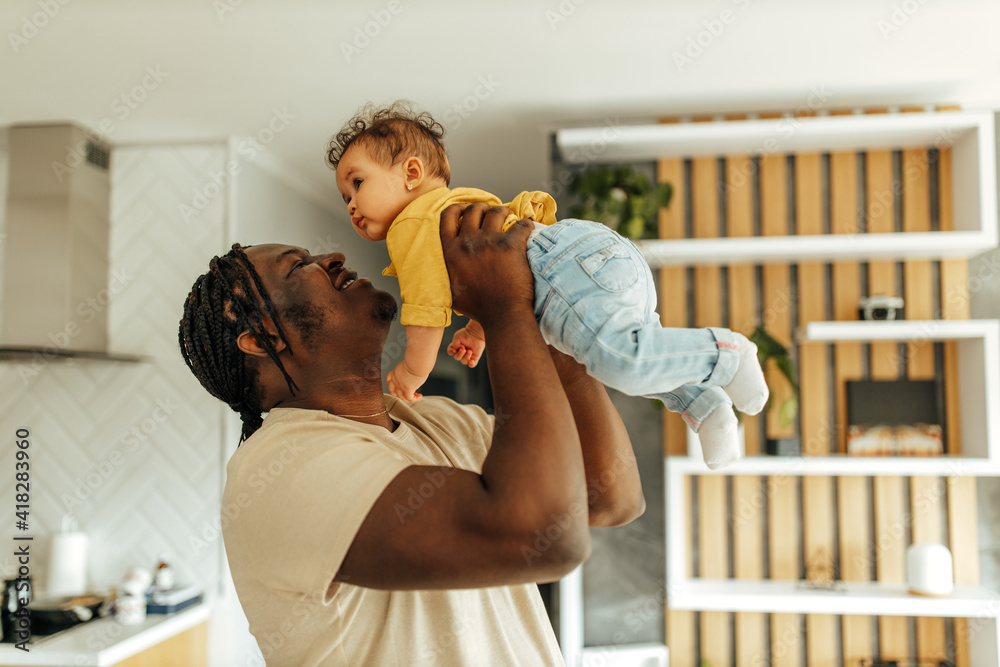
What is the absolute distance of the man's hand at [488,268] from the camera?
829 mm

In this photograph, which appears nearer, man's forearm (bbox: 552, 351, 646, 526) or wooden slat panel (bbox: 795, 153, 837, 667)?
man's forearm (bbox: 552, 351, 646, 526)

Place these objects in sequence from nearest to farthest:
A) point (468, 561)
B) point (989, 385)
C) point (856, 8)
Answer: point (468, 561) < point (856, 8) < point (989, 385)

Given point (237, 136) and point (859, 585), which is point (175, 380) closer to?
point (237, 136)

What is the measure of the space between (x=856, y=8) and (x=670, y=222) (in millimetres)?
1018

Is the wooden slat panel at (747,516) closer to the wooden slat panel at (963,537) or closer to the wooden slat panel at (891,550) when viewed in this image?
the wooden slat panel at (891,550)

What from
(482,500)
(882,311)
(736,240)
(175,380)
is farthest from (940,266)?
(175,380)

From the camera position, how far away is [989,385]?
2.55m

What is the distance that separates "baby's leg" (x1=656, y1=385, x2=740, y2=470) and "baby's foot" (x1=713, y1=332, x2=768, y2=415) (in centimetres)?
7

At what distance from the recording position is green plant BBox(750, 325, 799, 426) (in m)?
2.55

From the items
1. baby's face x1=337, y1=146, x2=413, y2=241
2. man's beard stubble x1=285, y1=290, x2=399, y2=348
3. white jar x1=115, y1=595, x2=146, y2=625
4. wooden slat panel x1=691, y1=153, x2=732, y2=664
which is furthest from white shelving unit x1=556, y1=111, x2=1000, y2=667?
man's beard stubble x1=285, y1=290, x2=399, y2=348
